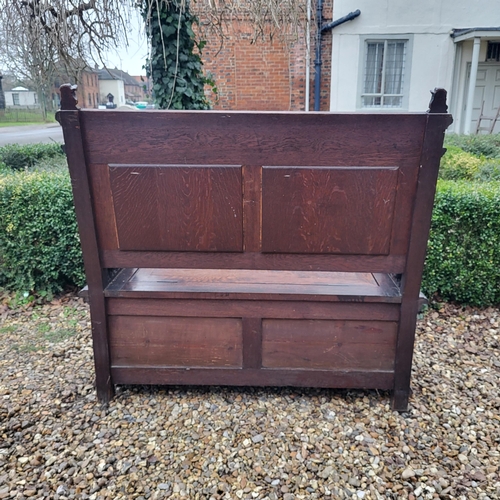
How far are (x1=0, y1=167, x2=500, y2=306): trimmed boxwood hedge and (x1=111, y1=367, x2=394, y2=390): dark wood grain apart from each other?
5.24 ft

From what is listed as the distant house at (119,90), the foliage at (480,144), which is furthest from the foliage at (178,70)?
the distant house at (119,90)

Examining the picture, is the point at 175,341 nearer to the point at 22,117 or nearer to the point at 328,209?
the point at 328,209

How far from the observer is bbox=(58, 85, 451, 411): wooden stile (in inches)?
76.7

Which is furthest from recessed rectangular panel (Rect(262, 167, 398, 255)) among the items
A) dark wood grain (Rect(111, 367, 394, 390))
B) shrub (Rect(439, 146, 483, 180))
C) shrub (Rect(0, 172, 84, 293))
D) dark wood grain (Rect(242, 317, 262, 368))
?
shrub (Rect(439, 146, 483, 180))

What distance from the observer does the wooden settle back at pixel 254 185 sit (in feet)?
6.34

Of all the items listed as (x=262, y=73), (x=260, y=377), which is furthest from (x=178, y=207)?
(x=262, y=73)

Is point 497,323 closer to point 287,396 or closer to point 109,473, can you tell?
point 287,396

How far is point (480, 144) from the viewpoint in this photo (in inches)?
298

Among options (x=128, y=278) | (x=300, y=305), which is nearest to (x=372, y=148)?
(x=300, y=305)

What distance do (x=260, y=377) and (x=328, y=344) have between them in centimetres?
41

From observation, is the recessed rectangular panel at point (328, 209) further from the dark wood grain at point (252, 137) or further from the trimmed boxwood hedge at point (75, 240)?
the trimmed boxwood hedge at point (75, 240)

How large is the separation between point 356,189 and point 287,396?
4.13 feet

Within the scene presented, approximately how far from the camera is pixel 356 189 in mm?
2000

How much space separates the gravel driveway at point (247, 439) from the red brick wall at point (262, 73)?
29.8 ft
